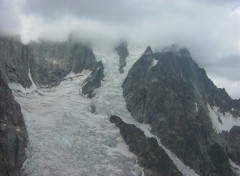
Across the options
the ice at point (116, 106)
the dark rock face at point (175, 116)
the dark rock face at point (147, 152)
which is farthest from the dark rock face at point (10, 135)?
the dark rock face at point (175, 116)

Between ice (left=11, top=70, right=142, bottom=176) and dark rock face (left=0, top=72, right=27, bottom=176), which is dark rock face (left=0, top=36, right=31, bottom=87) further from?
dark rock face (left=0, top=72, right=27, bottom=176)

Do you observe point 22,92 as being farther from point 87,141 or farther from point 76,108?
point 87,141

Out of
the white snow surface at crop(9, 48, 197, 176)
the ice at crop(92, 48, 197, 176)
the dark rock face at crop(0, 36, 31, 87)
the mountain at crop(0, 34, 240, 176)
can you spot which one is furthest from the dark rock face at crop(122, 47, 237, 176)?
the dark rock face at crop(0, 36, 31, 87)

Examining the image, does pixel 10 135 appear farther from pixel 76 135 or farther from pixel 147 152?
pixel 147 152

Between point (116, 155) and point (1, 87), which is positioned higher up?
point (1, 87)

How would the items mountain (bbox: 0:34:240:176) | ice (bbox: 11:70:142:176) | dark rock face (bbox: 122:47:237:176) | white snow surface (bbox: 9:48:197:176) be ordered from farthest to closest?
1. dark rock face (bbox: 122:47:237:176)
2. mountain (bbox: 0:34:240:176)
3. white snow surface (bbox: 9:48:197:176)
4. ice (bbox: 11:70:142:176)

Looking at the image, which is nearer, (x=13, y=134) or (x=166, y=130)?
(x=13, y=134)

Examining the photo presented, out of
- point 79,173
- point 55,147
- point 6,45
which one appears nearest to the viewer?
point 79,173

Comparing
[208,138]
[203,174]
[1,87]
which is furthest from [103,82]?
[1,87]
